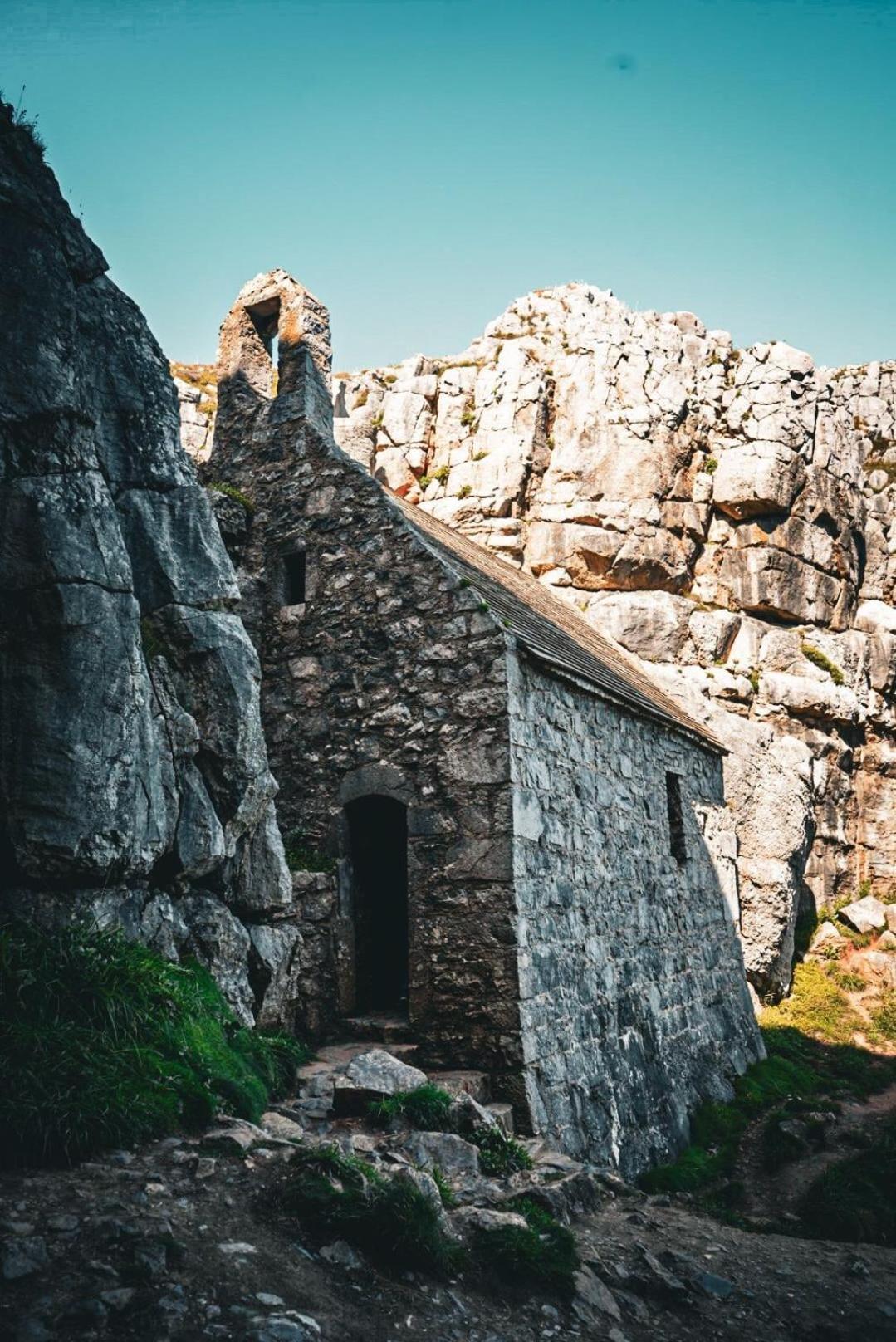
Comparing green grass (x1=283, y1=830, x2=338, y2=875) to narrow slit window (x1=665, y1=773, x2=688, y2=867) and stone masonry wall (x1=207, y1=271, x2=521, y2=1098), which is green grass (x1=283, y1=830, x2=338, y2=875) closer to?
stone masonry wall (x1=207, y1=271, x2=521, y2=1098)

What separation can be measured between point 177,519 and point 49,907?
11.1 ft

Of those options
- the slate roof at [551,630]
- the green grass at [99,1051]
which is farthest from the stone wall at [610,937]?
the green grass at [99,1051]

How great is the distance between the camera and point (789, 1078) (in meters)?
14.0

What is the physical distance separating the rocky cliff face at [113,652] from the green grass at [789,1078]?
200 inches

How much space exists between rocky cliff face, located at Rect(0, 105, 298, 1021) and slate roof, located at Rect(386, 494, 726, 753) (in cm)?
306

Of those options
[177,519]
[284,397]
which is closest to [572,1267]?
[177,519]

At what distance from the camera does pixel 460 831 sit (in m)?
8.77

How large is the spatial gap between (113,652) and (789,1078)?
12362 mm

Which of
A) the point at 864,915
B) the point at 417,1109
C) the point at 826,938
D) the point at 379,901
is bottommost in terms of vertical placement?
the point at 826,938

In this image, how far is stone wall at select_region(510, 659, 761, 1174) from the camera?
8633 millimetres

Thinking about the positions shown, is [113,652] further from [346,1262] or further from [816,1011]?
[816,1011]

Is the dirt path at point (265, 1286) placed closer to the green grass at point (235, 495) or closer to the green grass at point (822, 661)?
the green grass at point (235, 495)

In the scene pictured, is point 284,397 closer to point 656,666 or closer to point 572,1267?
point 572,1267

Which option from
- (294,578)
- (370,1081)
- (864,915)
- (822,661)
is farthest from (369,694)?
(864,915)
